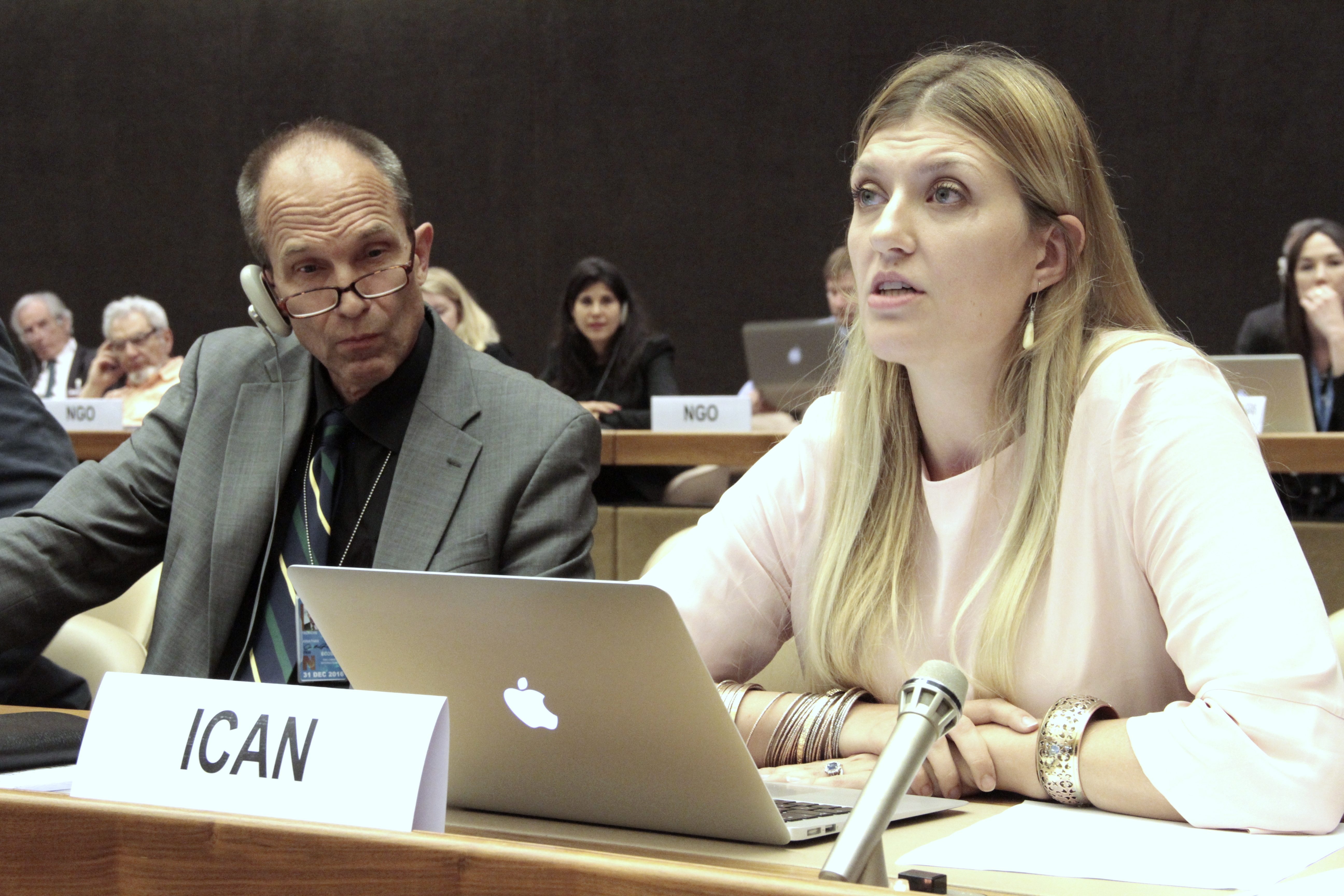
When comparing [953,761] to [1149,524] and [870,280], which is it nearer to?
[1149,524]

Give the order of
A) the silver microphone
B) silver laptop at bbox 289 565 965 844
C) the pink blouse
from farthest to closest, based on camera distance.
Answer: the pink blouse, silver laptop at bbox 289 565 965 844, the silver microphone

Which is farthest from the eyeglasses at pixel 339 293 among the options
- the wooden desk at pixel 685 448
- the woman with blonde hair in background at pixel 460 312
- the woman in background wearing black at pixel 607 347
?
the woman with blonde hair in background at pixel 460 312

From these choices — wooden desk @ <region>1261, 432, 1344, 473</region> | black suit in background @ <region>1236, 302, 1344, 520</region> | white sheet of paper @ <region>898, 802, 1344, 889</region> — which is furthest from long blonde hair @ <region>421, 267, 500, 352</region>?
white sheet of paper @ <region>898, 802, 1344, 889</region>

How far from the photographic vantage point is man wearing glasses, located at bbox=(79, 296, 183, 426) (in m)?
6.24

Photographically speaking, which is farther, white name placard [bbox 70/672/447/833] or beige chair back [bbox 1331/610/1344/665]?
beige chair back [bbox 1331/610/1344/665]

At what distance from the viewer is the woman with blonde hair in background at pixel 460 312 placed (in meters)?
6.32

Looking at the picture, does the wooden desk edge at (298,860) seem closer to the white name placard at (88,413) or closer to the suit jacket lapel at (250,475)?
the suit jacket lapel at (250,475)

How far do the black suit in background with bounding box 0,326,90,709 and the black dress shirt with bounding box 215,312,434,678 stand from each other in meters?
0.26

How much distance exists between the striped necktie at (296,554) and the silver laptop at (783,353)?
10.8 feet

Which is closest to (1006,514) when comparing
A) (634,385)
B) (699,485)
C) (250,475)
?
(250,475)

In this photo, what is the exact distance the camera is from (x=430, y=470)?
1.70 m

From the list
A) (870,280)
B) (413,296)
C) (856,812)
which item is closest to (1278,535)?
(870,280)

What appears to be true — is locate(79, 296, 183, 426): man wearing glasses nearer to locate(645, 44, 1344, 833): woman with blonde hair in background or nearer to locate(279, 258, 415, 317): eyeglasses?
locate(279, 258, 415, 317): eyeglasses

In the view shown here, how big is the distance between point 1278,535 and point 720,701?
21.6 inches
